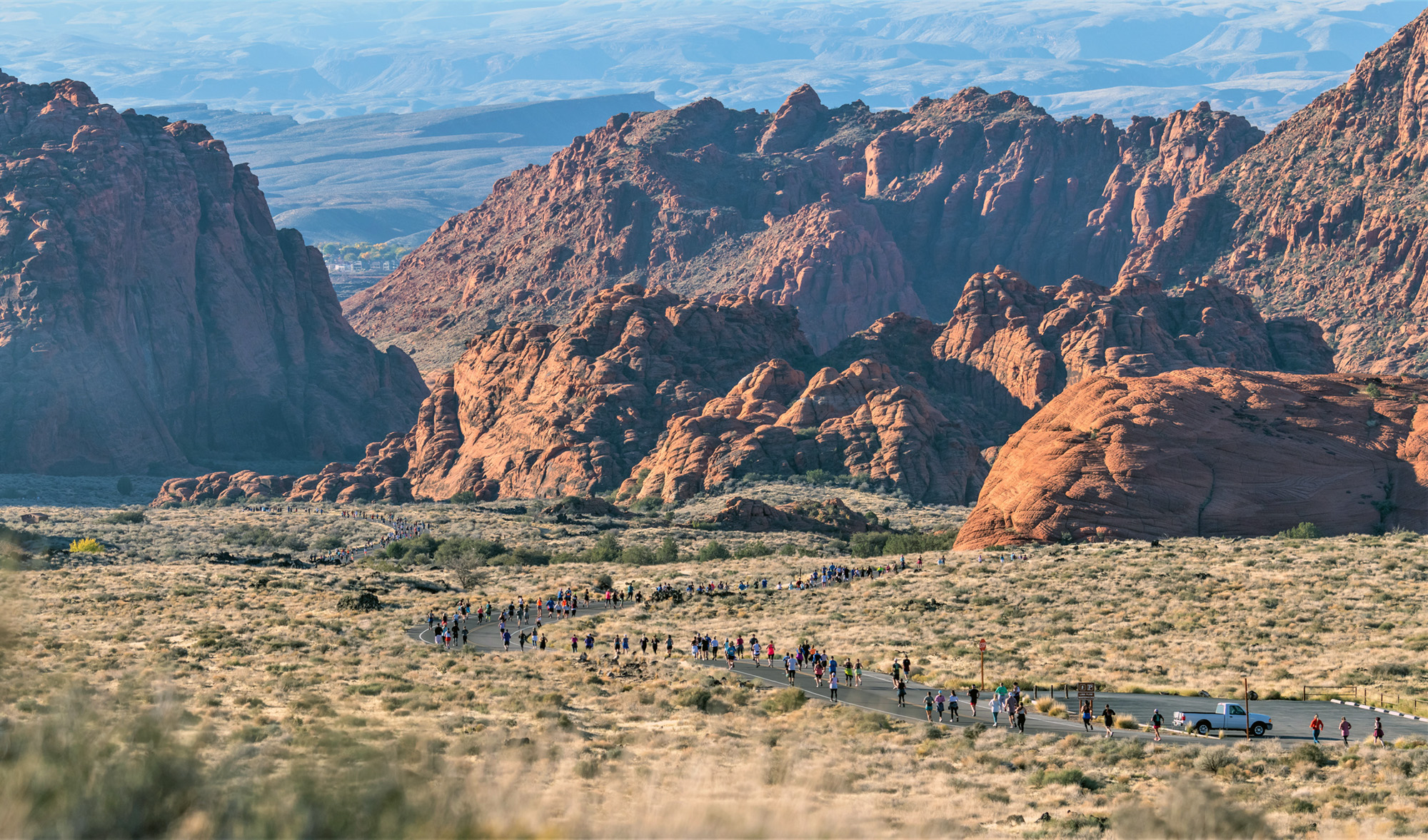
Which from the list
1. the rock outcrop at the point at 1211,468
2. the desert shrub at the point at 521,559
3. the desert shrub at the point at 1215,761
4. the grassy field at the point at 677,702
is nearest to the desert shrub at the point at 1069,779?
the grassy field at the point at 677,702

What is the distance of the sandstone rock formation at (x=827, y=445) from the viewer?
4156 inches

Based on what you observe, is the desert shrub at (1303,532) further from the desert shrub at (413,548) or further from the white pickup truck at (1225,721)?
the desert shrub at (413,548)

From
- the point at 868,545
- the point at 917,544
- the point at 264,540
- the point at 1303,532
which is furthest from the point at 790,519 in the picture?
the point at 1303,532

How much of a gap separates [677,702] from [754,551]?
46.6 meters

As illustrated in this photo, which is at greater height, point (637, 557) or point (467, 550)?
point (467, 550)

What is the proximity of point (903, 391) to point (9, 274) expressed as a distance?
93.3m

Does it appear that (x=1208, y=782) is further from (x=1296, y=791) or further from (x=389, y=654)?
(x=389, y=654)

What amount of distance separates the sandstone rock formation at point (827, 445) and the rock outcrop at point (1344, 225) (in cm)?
7207

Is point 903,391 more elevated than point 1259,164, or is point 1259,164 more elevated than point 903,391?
point 1259,164

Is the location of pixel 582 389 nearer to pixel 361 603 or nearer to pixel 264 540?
pixel 264 540

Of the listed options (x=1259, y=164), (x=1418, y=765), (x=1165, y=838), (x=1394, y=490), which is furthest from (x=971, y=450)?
(x=1259, y=164)

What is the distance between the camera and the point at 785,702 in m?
34.0

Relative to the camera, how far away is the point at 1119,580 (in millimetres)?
54781

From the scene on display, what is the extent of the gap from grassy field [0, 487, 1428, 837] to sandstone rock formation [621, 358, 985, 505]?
24124 millimetres
